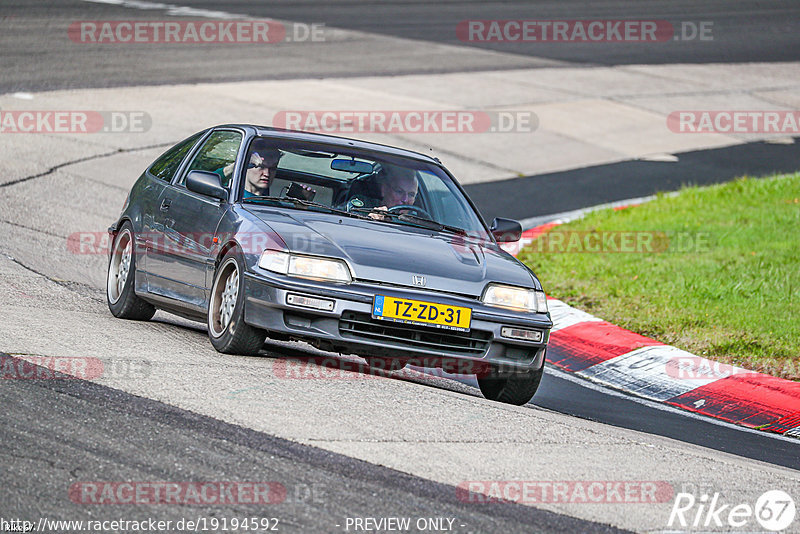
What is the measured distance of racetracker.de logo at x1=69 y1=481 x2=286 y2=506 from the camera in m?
4.63

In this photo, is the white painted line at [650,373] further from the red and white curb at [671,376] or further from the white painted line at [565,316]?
the white painted line at [565,316]

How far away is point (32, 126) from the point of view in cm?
1747

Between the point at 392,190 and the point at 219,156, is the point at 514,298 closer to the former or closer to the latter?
the point at 392,190

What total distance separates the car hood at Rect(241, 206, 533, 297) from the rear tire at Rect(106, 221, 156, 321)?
1557 mm

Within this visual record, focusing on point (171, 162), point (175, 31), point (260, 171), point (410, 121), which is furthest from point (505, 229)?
point (175, 31)

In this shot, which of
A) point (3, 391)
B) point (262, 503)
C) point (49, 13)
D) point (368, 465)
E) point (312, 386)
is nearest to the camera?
point (262, 503)

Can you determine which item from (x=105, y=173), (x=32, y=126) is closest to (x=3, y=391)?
(x=105, y=173)

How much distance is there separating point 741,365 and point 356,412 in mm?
4157

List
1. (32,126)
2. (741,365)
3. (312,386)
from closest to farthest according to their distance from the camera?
(312,386) < (741,365) < (32,126)

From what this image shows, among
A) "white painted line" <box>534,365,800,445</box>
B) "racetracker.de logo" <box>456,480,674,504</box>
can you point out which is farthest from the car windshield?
"racetracker.de logo" <box>456,480,674,504</box>

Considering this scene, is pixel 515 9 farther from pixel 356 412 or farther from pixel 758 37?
pixel 356 412

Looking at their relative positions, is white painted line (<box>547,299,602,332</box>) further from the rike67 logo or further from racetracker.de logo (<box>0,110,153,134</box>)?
racetracker.de logo (<box>0,110,153,134</box>)

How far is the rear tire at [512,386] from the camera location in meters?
7.49

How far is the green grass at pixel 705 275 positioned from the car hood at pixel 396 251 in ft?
8.94
